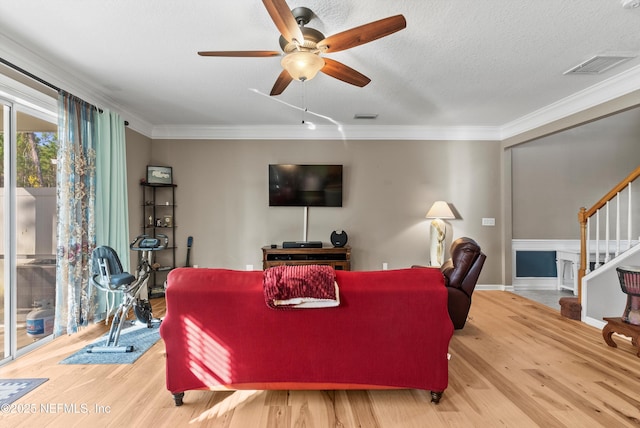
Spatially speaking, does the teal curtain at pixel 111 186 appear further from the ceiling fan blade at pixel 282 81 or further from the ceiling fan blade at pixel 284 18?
the ceiling fan blade at pixel 284 18

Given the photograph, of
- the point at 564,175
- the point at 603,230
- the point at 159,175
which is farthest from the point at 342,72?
the point at 603,230

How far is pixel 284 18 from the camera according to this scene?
1765mm

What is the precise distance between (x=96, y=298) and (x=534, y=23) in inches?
190

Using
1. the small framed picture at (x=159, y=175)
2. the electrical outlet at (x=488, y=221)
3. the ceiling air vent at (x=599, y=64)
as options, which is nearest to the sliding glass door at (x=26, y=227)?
the small framed picture at (x=159, y=175)

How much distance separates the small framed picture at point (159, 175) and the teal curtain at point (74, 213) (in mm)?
1345

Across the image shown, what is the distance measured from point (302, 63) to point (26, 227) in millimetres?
2997

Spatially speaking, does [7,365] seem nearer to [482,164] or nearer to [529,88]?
[529,88]

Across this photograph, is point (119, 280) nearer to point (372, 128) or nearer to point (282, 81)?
point (282, 81)

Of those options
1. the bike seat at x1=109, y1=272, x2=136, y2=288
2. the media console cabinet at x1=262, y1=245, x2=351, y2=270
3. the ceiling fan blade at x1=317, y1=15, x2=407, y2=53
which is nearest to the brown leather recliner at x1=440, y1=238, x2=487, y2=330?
the media console cabinet at x1=262, y1=245, x2=351, y2=270

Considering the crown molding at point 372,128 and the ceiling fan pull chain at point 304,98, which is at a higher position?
the ceiling fan pull chain at point 304,98

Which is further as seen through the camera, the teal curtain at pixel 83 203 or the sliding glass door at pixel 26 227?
the teal curtain at pixel 83 203

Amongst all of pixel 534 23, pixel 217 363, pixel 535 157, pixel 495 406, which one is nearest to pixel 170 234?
pixel 217 363

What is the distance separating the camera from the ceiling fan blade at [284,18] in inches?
65.2

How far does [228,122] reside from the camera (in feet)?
16.4
